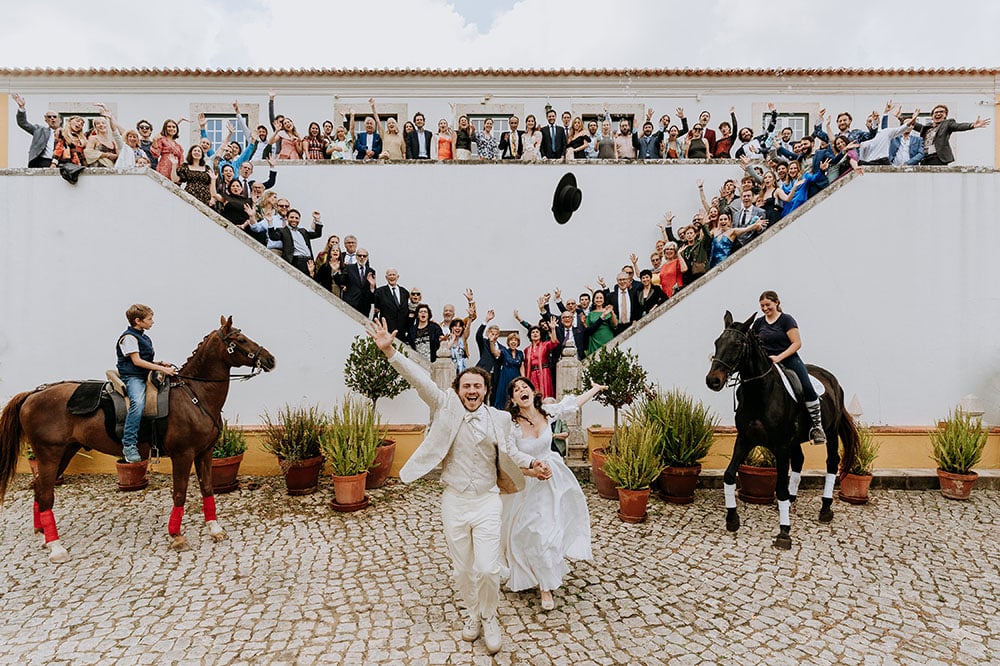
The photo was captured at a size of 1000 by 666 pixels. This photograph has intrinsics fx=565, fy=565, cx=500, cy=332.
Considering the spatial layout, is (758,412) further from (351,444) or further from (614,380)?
(351,444)

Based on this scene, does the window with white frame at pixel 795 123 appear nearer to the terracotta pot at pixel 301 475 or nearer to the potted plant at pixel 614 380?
the potted plant at pixel 614 380

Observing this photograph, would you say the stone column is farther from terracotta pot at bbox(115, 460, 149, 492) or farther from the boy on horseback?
terracotta pot at bbox(115, 460, 149, 492)

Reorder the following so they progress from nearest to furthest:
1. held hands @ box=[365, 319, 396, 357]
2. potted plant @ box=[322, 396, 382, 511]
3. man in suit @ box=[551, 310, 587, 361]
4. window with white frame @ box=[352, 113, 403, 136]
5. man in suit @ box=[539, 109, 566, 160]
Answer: held hands @ box=[365, 319, 396, 357] → potted plant @ box=[322, 396, 382, 511] → man in suit @ box=[551, 310, 587, 361] → man in suit @ box=[539, 109, 566, 160] → window with white frame @ box=[352, 113, 403, 136]

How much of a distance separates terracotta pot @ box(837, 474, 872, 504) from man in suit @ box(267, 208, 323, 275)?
28.2 ft

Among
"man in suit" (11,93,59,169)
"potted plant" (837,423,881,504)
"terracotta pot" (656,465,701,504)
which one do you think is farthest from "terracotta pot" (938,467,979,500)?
"man in suit" (11,93,59,169)

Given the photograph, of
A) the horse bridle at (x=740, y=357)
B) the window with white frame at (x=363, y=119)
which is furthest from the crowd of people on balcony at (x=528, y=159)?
the window with white frame at (x=363, y=119)

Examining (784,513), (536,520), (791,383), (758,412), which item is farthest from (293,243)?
(784,513)

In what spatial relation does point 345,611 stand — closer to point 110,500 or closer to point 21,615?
point 21,615

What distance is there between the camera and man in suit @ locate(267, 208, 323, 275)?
9531 millimetres

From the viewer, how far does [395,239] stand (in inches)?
437

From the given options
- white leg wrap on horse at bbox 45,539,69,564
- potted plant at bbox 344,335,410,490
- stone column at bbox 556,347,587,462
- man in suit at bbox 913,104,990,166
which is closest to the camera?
white leg wrap on horse at bbox 45,539,69,564

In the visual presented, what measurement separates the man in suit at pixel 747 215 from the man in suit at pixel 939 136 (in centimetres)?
276

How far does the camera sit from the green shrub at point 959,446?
7.23m

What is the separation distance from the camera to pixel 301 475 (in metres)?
7.12
